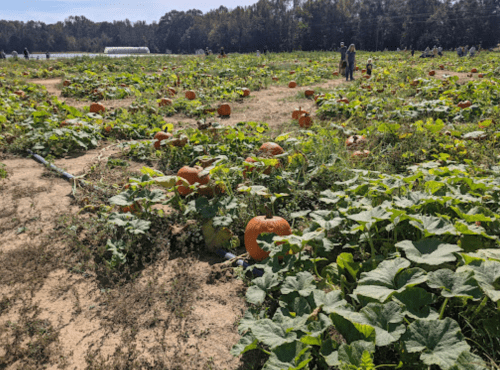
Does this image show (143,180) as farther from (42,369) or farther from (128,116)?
(128,116)

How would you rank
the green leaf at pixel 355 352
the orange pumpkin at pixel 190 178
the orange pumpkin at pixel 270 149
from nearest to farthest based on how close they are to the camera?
the green leaf at pixel 355 352 → the orange pumpkin at pixel 190 178 → the orange pumpkin at pixel 270 149

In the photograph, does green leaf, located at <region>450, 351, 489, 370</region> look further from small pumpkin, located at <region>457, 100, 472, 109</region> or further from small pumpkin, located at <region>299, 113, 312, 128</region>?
small pumpkin, located at <region>457, 100, 472, 109</region>

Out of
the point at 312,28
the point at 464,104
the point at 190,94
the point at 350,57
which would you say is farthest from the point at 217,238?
the point at 312,28

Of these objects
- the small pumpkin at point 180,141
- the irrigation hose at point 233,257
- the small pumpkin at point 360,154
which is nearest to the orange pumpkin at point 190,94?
the small pumpkin at point 180,141

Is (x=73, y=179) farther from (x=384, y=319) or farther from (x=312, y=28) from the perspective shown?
(x=312, y=28)

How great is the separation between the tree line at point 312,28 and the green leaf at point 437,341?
6504cm

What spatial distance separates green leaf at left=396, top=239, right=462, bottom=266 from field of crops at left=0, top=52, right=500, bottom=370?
1 centimetres

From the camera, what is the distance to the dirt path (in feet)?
6.46

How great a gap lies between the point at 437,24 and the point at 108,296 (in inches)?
3010

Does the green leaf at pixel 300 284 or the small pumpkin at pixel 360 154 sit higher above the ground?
the small pumpkin at pixel 360 154

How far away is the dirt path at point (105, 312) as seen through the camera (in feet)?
6.46

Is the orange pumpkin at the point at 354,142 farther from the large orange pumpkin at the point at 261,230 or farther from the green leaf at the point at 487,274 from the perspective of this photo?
the green leaf at the point at 487,274

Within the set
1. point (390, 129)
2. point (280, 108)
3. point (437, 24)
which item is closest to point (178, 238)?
point (390, 129)

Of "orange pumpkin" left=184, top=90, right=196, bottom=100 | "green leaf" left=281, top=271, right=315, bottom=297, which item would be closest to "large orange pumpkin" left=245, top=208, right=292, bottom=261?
"green leaf" left=281, top=271, right=315, bottom=297
